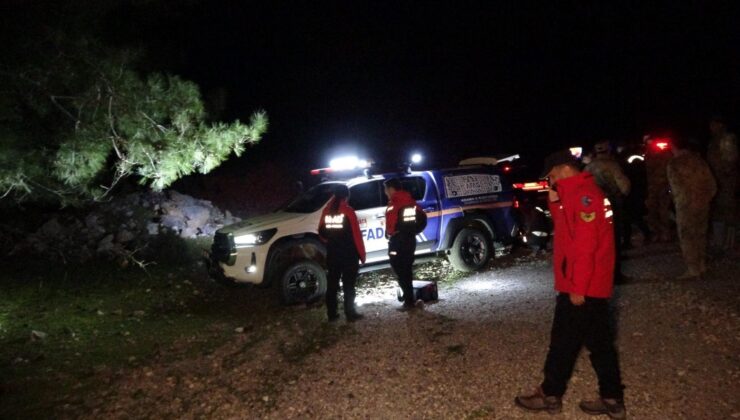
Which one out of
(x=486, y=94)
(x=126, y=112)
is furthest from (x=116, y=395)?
(x=486, y=94)

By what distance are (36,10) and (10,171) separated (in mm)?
1927

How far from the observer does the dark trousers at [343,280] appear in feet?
22.4

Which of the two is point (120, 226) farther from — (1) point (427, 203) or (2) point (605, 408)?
(2) point (605, 408)

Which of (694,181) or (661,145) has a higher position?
(661,145)

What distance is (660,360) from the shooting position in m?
4.75

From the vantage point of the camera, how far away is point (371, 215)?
845 cm

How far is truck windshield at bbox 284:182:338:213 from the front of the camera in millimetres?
8336

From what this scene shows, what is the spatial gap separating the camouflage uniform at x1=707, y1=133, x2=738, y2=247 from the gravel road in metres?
1.20

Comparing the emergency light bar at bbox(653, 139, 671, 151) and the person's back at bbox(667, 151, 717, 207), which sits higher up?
the emergency light bar at bbox(653, 139, 671, 151)

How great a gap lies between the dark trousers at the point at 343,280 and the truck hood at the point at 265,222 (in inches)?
54.5

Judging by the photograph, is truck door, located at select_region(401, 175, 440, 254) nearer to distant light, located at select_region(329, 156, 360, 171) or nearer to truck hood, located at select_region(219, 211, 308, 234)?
distant light, located at select_region(329, 156, 360, 171)

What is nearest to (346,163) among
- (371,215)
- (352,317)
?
(371,215)

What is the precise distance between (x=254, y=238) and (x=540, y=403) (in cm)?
488

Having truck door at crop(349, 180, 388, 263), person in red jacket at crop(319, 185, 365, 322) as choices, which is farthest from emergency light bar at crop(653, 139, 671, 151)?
person in red jacket at crop(319, 185, 365, 322)
